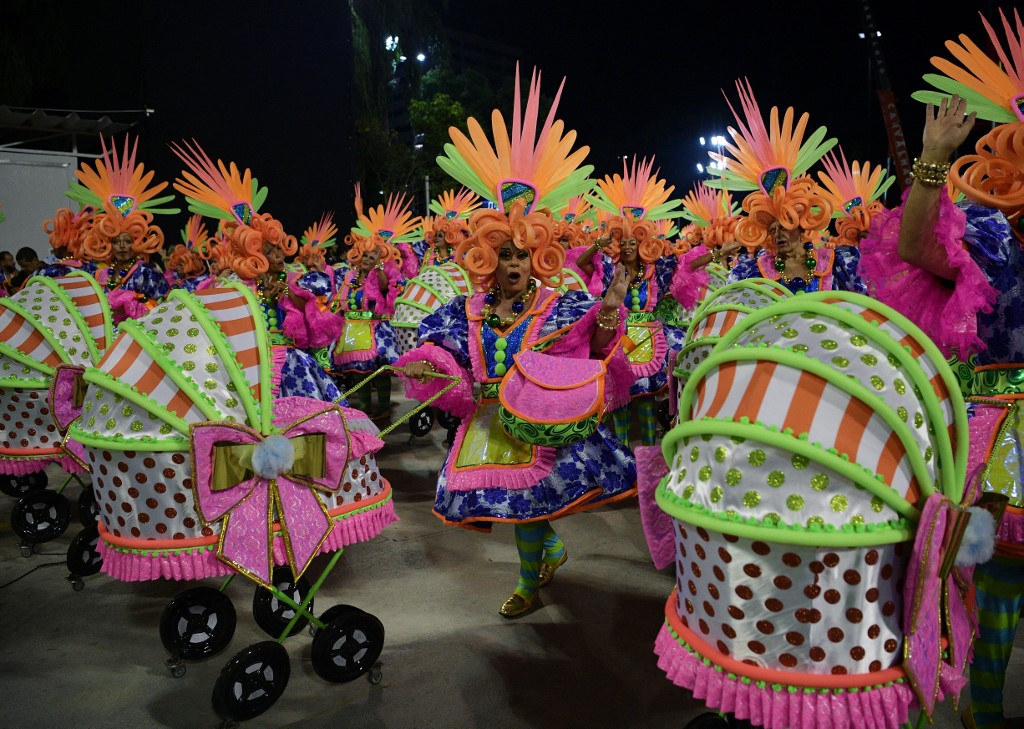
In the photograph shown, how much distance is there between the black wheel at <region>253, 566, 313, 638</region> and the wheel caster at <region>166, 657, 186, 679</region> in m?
0.33

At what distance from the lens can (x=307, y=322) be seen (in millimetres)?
4934

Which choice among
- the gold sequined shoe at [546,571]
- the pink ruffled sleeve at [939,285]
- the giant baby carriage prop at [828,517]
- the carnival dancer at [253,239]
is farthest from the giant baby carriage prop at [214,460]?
the carnival dancer at [253,239]

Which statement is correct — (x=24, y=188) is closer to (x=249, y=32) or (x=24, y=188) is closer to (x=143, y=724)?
(x=249, y=32)

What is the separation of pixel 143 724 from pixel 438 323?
6.74ft

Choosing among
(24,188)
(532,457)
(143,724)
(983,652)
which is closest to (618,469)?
(532,457)

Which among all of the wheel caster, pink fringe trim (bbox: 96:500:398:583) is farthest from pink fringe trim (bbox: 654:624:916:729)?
the wheel caster

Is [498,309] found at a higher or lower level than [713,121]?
lower

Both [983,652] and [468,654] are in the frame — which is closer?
[983,652]

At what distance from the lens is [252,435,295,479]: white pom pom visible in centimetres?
254

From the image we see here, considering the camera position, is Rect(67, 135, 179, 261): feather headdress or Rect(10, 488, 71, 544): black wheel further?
Rect(67, 135, 179, 261): feather headdress

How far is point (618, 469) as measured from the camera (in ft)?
11.3

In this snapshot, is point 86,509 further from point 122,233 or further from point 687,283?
point 687,283

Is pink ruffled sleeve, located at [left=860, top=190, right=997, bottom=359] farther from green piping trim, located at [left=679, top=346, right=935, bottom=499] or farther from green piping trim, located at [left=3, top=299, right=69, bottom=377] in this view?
green piping trim, located at [left=3, top=299, right=69, bottom=377]

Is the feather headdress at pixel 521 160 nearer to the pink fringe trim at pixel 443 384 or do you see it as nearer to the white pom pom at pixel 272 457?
the pink fringe trim at pixel 443 384
